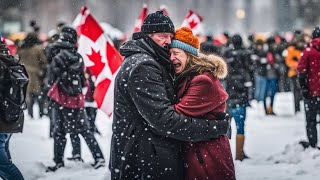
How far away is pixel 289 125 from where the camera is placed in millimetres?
13641

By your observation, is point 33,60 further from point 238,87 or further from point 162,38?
point 162,38

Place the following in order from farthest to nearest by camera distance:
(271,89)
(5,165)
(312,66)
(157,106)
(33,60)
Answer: (271,89), (33,60), (312,66), (5,165), (157,106)

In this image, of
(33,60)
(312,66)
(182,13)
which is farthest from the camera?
(182,13)

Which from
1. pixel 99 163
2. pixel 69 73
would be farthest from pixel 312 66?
pixel 69 73

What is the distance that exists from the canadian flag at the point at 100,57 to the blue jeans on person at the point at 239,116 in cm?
216

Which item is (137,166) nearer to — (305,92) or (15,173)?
(15,173)

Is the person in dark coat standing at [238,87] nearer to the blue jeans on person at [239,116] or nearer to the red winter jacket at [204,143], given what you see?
the blue jeans on person at [239,116]

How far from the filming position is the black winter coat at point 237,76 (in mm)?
9570

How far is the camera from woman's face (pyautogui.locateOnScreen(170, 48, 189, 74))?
415cm

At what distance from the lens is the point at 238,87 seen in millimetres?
9758

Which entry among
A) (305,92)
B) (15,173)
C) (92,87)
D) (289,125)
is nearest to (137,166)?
(15,173)

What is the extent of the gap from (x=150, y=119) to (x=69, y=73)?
16.6ft

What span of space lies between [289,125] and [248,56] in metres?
3.64

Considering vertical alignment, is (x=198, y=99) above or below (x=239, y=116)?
above
